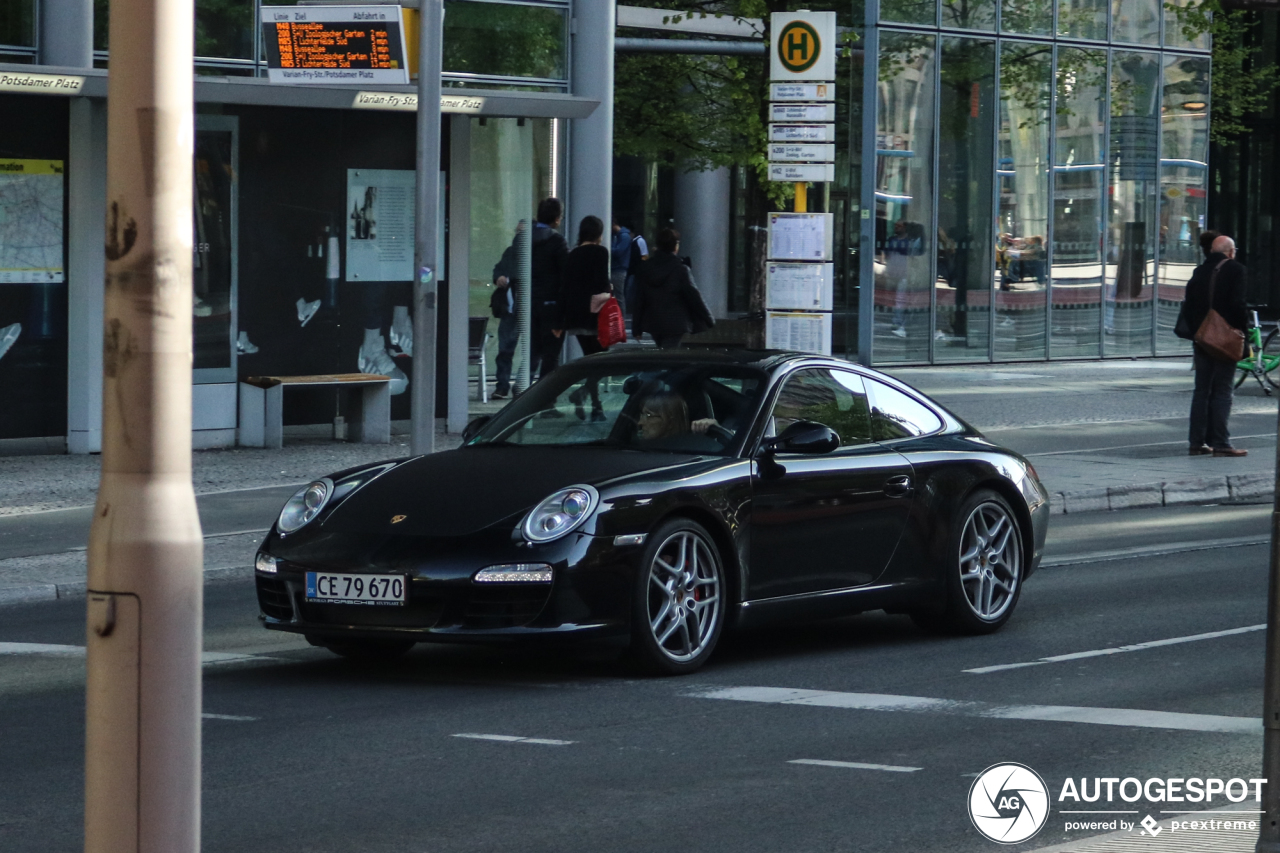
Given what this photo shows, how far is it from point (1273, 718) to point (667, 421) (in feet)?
15.5

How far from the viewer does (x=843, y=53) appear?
2927cm

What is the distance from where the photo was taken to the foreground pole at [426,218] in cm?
1334

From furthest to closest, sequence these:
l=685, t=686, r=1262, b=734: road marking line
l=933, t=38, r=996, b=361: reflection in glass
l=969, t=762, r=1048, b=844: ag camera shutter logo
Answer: l=933, t=38, r=996, b=361: reflection in glass < l=685, t=686, r=1262, b=734: road marking line < l=969, t=762, r=1048, b=844: ag camera shutter logo

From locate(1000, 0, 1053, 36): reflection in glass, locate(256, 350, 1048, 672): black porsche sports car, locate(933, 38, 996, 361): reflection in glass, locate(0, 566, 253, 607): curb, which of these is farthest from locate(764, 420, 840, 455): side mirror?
locate(1000, 0, 1053, 36): reflection in glass

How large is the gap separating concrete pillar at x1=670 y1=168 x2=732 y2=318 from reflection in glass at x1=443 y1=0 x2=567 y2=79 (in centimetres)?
2195

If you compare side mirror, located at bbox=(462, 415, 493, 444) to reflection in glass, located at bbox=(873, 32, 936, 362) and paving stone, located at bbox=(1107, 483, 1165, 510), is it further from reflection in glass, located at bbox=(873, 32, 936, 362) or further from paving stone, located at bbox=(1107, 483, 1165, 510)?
reflection in glass, located at bbox=(873, 32, 936, 362)

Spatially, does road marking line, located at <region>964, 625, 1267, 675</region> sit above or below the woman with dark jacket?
below

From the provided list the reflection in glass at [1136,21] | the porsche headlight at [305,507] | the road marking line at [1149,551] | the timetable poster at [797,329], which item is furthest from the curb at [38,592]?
the reflection in glass at [1136,21]

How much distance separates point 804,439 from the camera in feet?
28.7

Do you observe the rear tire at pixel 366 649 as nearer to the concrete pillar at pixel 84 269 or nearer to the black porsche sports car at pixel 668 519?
the black porsche sports car at pixel 668 519

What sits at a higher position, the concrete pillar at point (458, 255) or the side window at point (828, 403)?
the concrete pillar at point (458, 255)

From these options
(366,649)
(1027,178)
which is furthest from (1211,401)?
(1027,178)

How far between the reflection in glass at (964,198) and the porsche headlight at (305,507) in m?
21.4

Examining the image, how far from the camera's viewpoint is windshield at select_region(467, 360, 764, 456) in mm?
8867
